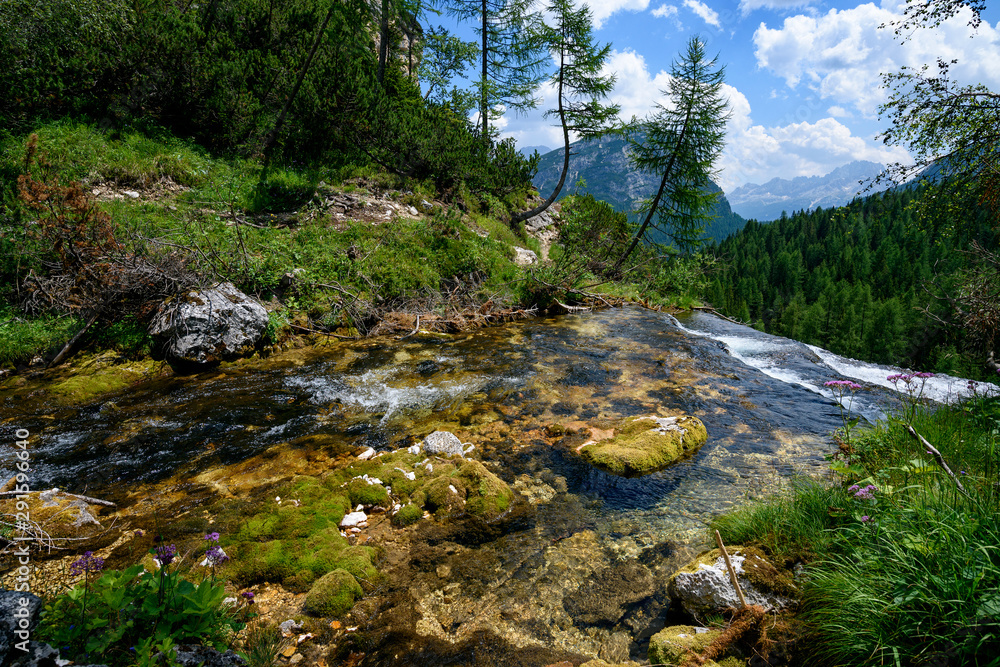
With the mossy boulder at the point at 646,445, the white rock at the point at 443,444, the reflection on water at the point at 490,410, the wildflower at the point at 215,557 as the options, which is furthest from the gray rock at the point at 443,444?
the wildflower at the point at 215,557

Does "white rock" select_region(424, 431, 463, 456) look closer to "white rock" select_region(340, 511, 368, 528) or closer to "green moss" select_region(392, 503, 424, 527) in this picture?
"green moss" select_region(392, 503, 424, 527)

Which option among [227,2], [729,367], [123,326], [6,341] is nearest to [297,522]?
[123,326]

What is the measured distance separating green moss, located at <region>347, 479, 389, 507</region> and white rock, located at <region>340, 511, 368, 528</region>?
0.13 meters

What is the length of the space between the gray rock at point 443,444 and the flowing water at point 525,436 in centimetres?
37

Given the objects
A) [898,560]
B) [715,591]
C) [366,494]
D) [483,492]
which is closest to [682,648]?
[715,591]

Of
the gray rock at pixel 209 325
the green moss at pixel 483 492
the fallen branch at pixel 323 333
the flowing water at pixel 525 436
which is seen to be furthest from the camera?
the fallen branch at pixel 323 333

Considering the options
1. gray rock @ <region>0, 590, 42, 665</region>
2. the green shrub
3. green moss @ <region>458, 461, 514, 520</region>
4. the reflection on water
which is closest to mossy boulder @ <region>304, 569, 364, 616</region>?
the green shrub

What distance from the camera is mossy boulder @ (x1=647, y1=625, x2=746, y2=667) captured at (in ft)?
7.17

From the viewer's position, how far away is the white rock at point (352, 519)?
374 centimetres

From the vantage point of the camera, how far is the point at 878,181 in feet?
20.5

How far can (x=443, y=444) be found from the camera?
5.01 m

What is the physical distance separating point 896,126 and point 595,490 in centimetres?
736

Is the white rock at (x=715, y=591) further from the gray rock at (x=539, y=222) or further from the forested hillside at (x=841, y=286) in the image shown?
the forested hillside at (x=841, y=286)

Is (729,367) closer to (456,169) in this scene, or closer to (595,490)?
(595,490)
